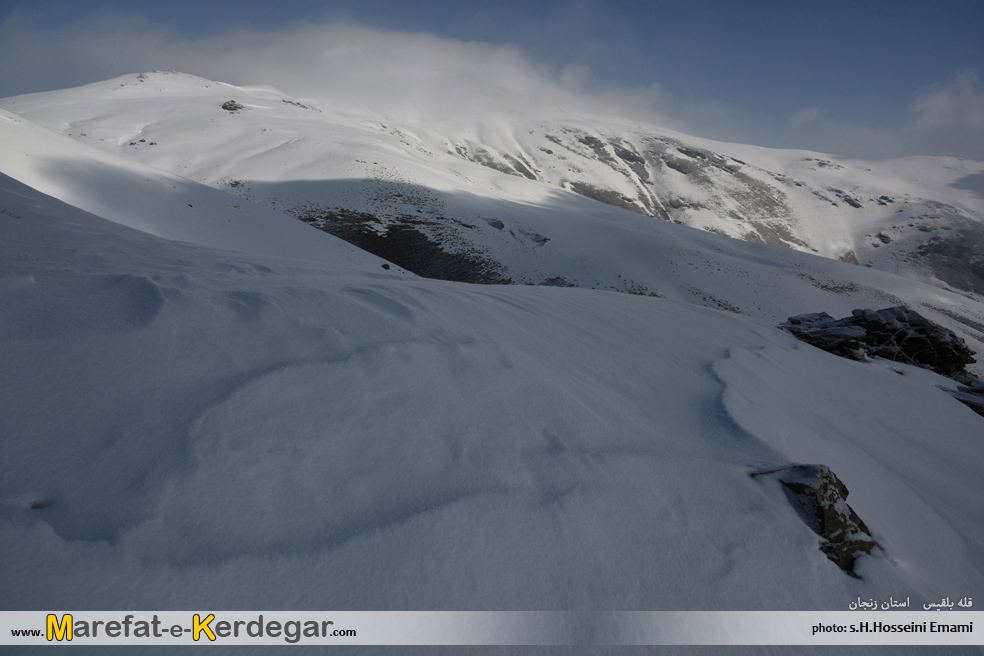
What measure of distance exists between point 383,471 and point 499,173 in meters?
36.2

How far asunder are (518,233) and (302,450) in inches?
816

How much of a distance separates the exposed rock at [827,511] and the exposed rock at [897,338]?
6422 millimetres

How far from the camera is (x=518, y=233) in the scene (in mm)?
21844

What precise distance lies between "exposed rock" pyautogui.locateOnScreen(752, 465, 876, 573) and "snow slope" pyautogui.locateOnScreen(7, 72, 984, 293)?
16056 mm

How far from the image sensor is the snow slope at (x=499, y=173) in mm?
23391

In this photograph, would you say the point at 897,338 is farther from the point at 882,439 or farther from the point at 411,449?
the point at 411,449

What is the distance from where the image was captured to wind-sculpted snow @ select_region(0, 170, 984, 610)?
1.43 m

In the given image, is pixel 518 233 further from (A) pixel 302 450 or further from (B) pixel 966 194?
(B) pixel 966 194

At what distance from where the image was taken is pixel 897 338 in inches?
342

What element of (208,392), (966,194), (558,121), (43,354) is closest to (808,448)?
(208,392)

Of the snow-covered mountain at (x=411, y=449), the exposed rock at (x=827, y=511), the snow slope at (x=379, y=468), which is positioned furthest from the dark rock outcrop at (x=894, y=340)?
the exposed rock at (x=827, y=511)
